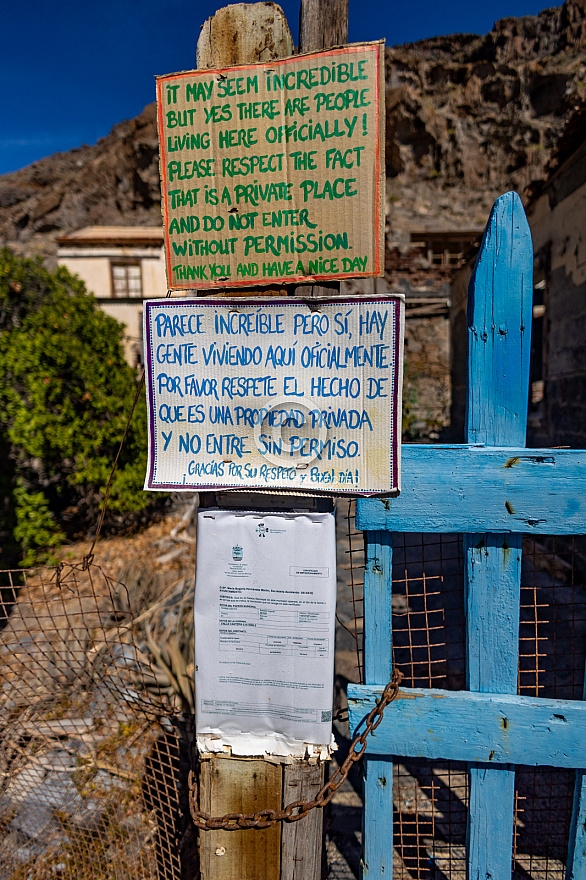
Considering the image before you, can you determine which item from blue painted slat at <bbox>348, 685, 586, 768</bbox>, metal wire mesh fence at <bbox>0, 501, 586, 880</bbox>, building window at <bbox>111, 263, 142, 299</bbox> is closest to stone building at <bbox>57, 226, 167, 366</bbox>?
building window at <bbox>111, 263, 142, 299</bbox>

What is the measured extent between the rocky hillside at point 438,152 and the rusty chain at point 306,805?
66.5 ft

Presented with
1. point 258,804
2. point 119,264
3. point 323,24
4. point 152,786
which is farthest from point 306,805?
point 119,264

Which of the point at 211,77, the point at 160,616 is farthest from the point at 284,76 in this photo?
the point at 160,616

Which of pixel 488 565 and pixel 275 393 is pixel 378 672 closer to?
pixel 488 565

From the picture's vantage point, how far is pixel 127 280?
14461 mm

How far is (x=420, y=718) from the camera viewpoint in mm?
1319

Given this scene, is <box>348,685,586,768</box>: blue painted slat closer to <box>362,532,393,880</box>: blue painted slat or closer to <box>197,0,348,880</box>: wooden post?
<box>362,532,393,880</box>: blue painted slat

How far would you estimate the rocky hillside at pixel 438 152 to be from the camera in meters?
19.9

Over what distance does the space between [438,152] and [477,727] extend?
2497 cm

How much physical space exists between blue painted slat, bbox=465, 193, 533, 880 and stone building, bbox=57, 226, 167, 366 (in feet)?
46.6

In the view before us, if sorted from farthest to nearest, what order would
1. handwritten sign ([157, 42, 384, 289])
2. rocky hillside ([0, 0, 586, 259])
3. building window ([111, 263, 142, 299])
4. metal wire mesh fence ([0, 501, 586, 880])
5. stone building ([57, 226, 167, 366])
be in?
rocky hillside ([0, 0, 586, 259])
building window ([111, 263, 142, 299])
stone building ([57, 226, 167, 366])
metal wire mesh fence ([0, 501, 586, 880])
handwritten sign ([157, 42, 384, 289])

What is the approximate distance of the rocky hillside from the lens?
65.4 ft

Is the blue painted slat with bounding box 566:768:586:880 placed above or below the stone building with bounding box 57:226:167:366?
below

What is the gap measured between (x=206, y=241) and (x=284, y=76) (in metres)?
0.47
